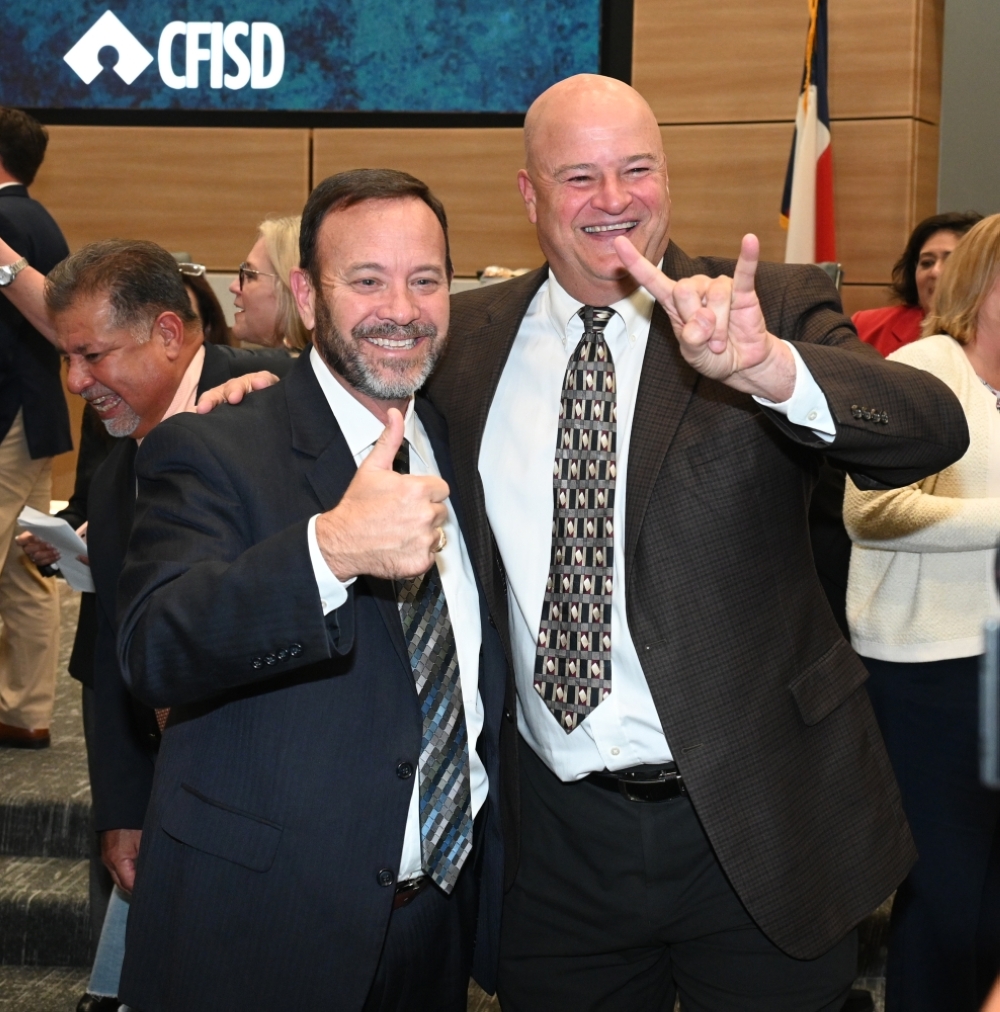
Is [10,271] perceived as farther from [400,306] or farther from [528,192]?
[400,306]

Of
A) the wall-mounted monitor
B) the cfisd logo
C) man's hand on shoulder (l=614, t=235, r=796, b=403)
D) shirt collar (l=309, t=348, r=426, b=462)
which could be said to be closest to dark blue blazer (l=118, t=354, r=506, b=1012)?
shirt collar (l=309, t=348, r=426, b=462)

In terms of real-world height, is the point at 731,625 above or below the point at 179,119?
below

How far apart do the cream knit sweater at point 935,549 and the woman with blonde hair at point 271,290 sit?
1.57 meters

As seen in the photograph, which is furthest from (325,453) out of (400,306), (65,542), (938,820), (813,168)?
(813,168)

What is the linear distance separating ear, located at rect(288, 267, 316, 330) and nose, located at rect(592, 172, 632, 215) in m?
0.43

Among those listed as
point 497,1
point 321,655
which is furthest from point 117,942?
point 497,1

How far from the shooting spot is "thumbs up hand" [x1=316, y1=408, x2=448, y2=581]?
54.1 inches

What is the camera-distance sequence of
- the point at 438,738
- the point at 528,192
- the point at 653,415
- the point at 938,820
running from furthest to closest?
the point at 938,820 → the point at 528,192 → the point at 653,415 → the point at 438,738

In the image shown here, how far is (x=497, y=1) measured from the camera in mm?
5984

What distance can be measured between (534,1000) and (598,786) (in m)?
0.36

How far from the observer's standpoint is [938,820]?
2535mm

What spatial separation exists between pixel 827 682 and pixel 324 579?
766 millimetres

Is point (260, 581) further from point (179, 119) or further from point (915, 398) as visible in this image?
point (179, 119)

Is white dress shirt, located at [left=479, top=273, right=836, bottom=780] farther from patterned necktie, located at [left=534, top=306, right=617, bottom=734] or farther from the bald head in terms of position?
the bald head
